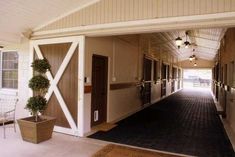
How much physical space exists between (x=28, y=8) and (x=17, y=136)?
2.82 metres

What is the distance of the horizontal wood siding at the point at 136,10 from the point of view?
356cm

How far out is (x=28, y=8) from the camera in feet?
15.0

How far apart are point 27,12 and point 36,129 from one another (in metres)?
2.57

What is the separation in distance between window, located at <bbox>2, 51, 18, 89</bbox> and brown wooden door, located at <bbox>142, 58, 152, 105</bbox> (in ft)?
16.9

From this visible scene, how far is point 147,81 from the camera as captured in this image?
31.9 ft

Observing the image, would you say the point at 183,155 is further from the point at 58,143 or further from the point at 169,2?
the point at 169,2

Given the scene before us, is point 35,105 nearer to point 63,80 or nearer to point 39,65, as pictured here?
point 39,65

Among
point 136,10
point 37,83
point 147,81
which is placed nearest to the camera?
point 136,10

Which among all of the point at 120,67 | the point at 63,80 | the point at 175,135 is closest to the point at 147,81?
the point at 120,67

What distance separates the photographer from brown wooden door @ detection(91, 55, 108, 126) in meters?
5.53

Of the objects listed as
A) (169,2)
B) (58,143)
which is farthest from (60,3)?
(58,143)

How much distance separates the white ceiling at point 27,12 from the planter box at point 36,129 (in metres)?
2.36

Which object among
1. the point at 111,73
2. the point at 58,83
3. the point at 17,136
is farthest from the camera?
the point at 111,73

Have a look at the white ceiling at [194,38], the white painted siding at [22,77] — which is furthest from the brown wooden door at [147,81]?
the white painted siding at [22,77]
